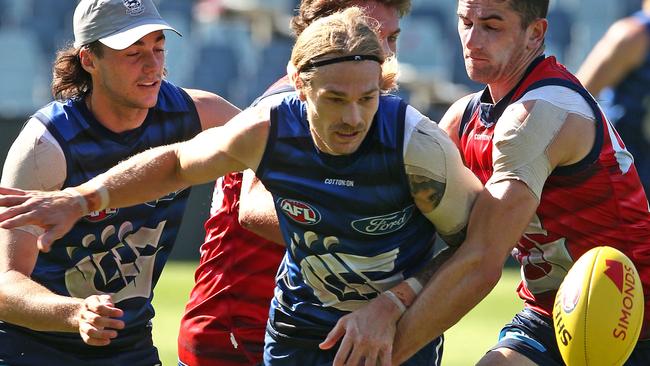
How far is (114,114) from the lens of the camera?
18.1 ft

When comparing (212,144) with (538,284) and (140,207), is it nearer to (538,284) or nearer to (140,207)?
(140,207)

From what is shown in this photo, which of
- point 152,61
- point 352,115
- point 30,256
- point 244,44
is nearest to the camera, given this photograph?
point 352,115

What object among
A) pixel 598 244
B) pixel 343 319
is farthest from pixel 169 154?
pixel 598 244

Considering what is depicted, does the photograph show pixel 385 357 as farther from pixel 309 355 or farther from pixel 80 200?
pixel 80 200

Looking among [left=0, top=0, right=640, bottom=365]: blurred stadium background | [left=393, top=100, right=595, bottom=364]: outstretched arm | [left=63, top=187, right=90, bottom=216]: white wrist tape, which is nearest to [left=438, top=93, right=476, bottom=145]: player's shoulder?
[left=393, top=100, right=595, bottom=364]: outstretched arm

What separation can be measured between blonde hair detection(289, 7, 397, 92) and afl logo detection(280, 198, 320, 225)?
446 millimetres

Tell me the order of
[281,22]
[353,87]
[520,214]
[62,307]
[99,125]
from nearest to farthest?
[353,87] < [520,214] < [62,307] < [99,125] < [281,22]

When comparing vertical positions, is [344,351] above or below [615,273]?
below

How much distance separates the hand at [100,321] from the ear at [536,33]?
193cm

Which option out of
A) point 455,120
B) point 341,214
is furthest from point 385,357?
point 455,120

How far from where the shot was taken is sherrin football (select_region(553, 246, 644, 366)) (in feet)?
14.3

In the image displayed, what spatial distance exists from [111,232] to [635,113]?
158 inches

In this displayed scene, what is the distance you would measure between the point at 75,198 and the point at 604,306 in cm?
192

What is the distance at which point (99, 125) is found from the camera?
5465mm
